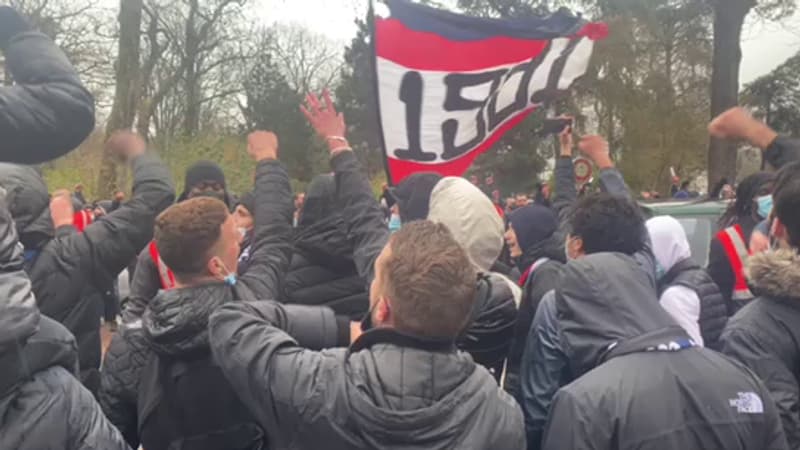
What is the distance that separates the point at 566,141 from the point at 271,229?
2.27 meters

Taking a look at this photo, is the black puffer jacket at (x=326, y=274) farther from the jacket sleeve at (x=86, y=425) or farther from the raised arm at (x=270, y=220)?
the jacket sleeve at (x=86, y=425)

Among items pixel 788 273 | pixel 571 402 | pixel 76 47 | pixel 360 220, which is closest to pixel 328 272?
pixel 360 220

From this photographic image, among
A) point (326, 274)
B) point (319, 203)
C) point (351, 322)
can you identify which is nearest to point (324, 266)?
point (326, 274)

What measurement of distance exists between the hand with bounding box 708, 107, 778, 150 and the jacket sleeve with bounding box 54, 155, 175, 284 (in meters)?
2.47

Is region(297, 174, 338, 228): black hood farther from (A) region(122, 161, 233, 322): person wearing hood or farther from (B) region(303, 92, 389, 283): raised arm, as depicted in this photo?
(B) region(303, 92, 389, 283): raised arm

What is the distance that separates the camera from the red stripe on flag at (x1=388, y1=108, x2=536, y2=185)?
4633 mm

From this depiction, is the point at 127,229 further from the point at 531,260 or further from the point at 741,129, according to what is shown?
the point at 741,129

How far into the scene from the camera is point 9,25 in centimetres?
201

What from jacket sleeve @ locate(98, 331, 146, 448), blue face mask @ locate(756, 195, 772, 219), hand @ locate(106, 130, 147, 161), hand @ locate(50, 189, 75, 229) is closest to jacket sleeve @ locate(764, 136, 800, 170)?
blue face mask @ locate(756, 195, 772, 219)

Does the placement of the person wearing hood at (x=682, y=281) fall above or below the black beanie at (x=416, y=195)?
below

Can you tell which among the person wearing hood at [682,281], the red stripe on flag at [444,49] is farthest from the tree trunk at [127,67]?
the person wearing hood at [682,281]

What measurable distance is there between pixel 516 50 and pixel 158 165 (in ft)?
10.9

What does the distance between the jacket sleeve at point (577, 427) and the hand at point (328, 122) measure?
129 centimetres

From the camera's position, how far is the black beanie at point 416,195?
311cm
